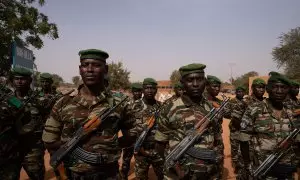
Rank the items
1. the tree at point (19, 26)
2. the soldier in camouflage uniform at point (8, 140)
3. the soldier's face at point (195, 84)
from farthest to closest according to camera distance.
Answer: the tree at point (19, 26) < the soldier in camouflage uniform at point (8, 140) < the soldier's face at point (195, 84)

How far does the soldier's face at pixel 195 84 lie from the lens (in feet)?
10.9

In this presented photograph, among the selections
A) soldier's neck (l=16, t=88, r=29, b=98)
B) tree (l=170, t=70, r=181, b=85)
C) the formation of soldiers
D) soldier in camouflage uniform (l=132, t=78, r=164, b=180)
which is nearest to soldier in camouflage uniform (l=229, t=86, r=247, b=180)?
the formation of soldiers

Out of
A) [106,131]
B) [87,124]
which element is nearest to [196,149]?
[106,131]

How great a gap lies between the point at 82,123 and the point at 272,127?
2.59 m

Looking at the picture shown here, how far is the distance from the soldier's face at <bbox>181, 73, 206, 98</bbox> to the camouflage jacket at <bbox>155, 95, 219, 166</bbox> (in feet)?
0.40

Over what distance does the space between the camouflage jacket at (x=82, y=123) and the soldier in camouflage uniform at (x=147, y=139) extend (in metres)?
2.08

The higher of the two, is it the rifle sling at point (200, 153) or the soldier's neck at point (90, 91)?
the soldier's neck at point (90, 91)

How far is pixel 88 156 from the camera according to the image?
2.64 metres

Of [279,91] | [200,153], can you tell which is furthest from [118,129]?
[279,91]

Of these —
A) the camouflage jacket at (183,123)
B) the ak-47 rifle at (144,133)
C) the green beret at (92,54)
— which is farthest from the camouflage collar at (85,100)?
the ak-47 rifle at (144,133)

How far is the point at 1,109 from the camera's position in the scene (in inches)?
133

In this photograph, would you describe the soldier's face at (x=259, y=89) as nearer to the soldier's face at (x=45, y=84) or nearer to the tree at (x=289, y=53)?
the soldier's face at (x=45, y=84)

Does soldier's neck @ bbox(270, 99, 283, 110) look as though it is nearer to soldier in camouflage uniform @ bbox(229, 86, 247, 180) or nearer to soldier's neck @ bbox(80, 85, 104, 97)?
soldier's neck @ bbox(80, 85, 104, 97)

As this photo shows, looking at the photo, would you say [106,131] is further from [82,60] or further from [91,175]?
[82,60]
